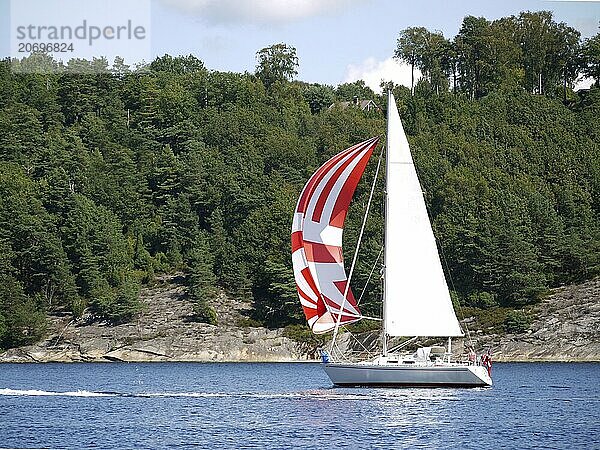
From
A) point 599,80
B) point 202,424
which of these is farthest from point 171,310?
point 599,80

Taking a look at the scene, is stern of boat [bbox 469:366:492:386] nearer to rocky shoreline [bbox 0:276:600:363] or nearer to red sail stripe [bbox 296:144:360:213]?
red sail stripe [bbox 296:144:360:213]

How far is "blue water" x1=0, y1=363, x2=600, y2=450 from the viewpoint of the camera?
35250mm

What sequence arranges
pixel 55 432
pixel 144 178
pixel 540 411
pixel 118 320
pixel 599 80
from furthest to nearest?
pixel 599 80 < pixel 144 178 < pixel 118 320 < pixel 540 411 < pixel 55 432

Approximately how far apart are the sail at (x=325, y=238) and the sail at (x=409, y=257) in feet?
5.02

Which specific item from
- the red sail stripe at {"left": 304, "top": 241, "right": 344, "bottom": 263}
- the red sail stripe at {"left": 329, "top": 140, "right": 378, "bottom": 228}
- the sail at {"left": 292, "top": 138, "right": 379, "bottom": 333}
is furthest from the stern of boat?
the red sail stripe at {"left": 329, "top": 140, "right": 378, "bottom": 228}

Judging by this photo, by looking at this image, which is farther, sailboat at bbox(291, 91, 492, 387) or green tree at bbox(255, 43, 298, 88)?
green tree at bbox(255, 43, 298, 88)

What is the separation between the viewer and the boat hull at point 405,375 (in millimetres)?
45547

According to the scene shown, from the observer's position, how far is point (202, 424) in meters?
39.5

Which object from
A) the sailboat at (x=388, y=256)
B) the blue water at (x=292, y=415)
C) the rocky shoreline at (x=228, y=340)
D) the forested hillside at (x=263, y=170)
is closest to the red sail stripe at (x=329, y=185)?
the sailboat at (x=388, y=256)

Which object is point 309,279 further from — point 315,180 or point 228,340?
point 228,340

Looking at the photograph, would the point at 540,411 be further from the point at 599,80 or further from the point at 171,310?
the point at 599,80

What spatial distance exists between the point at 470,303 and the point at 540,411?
51.5 meters

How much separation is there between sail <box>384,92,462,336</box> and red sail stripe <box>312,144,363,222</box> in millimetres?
1616

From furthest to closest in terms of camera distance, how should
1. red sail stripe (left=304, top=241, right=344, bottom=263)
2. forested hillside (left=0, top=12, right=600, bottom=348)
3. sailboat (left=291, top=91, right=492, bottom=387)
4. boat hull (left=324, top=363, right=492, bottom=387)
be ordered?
forested hillside (left=0, top=12, right=600, bottom=348) → red sail stripe (left=304, top=241, right=344, bottom=263) → sailboat (left=291, top=91, right=492, bottom=387) → boat hull (left=324, top=363, right=492, bottom=387)
